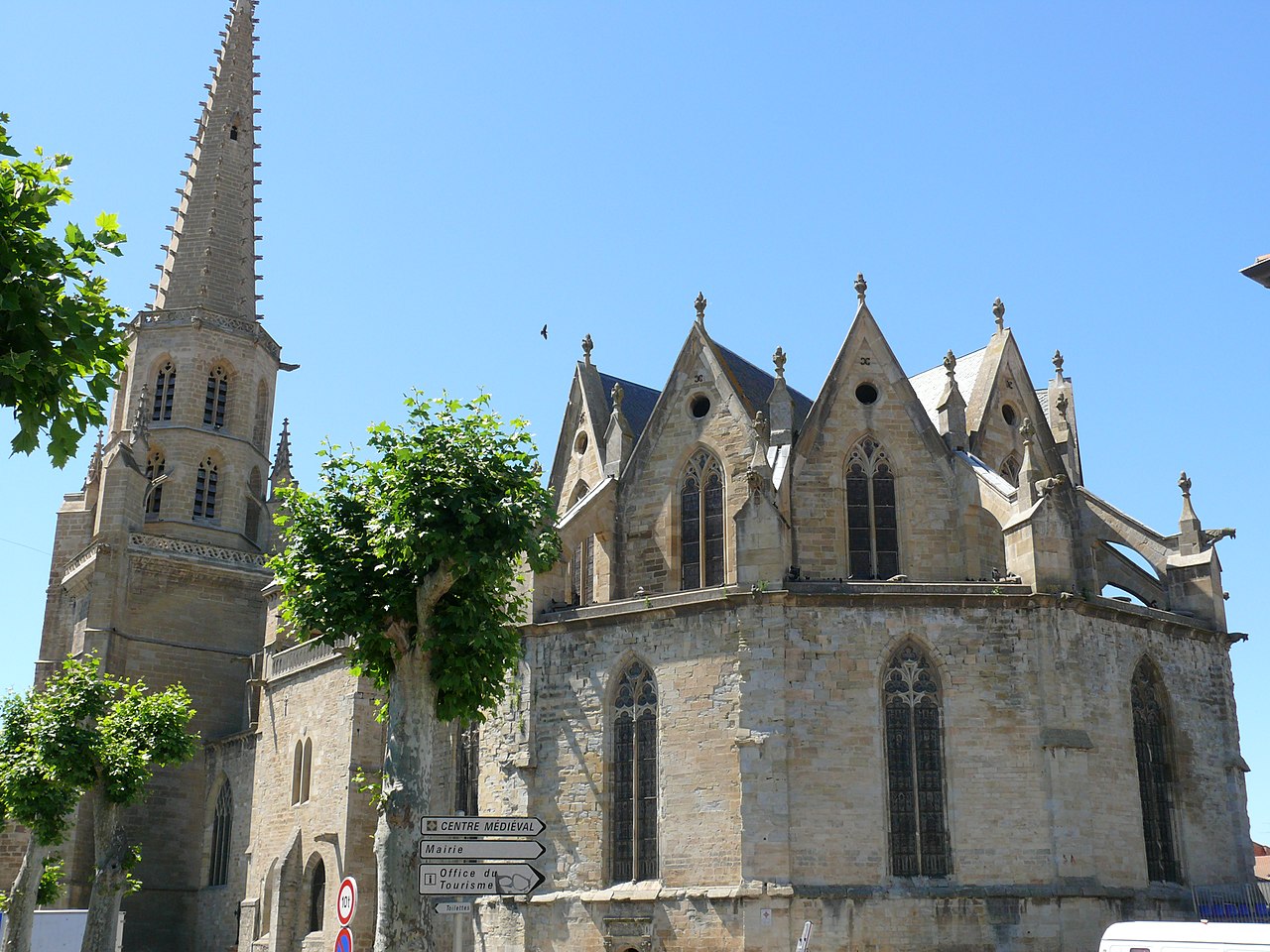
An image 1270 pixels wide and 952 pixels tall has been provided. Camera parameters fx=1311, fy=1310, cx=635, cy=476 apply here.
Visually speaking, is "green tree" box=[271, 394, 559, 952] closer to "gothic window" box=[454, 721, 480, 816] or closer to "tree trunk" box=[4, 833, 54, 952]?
"gothic window" box=[454, 721, 480, 816]

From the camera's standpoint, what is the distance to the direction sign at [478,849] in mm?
11195

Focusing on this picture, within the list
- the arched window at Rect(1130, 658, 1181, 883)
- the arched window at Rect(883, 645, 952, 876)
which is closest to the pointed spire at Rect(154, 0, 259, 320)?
the arched window at Rect(883, 645, 952, 876)

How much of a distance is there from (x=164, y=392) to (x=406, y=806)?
31604 mm

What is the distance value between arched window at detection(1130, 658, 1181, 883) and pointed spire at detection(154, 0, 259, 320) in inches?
1268

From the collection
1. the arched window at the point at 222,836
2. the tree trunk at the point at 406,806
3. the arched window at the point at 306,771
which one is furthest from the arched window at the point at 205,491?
the tree trunk at the point at 406,806

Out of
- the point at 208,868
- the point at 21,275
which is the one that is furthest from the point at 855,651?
the point at 208,868

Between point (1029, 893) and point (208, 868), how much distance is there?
968 inches

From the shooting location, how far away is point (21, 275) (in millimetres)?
8914

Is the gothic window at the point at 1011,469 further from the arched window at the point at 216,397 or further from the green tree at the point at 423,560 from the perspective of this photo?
the arched window at the point at 216,397

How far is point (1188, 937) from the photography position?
1689 centimetres

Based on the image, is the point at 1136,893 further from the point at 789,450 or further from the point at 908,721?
the point at 789,450

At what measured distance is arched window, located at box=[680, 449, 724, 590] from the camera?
86.7 feet

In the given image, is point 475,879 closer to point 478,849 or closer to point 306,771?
point 478,849

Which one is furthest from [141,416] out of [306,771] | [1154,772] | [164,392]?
[1154,772]
